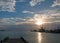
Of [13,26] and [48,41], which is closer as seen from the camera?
[13,26]

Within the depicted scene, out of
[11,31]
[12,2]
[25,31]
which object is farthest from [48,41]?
[12,2]

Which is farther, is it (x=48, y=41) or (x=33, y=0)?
(x=48, y=41)

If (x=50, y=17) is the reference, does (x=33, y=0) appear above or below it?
above

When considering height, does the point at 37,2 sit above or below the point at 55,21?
above

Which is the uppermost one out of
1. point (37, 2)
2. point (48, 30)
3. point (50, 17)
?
point (37, 2)

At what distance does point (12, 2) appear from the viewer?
2.91 metres

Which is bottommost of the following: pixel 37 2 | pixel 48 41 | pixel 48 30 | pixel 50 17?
pixel 48 41

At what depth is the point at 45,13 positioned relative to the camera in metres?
3.00

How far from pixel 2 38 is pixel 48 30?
921 mm

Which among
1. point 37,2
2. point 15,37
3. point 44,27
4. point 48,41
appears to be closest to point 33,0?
point 37,2

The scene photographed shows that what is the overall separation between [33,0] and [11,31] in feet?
2.34

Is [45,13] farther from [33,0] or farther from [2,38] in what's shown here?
[2,38]

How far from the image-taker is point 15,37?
305cm

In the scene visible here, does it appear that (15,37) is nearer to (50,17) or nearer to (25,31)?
(25,31)
